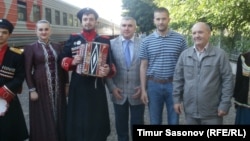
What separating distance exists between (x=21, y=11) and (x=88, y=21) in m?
8.49

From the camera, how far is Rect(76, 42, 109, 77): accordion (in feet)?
14.8

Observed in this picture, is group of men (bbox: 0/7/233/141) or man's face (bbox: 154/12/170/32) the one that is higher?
man's face (bbox: 154/12/170/32)

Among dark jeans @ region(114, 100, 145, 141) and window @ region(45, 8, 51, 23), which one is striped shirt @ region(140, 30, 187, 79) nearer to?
dark jeans @ region(114, 100, 145, 141)

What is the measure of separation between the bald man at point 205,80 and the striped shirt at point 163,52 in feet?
1.42

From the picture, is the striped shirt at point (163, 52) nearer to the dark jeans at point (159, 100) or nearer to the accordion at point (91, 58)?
the dark jeans at point (159, 100)

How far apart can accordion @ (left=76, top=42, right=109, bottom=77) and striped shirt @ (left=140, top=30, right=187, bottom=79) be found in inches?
25.6

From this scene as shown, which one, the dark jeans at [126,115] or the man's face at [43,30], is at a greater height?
the man's face at [43,30]

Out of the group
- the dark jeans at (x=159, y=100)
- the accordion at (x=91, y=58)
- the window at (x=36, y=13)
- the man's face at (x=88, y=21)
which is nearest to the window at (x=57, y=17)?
the window at (x=36, y=13)

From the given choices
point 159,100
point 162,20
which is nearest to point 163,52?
point 162,20

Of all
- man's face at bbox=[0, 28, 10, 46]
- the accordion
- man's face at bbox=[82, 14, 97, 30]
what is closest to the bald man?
the accordion

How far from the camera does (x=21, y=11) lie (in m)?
12.5

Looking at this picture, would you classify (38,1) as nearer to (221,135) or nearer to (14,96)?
(14,96)

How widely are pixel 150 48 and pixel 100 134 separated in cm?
132

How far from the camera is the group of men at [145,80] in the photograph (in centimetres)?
418
